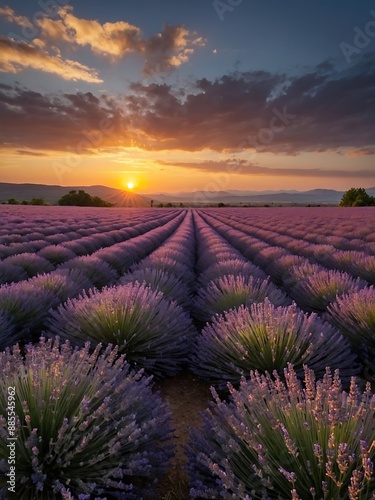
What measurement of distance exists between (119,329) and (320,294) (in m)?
2.78

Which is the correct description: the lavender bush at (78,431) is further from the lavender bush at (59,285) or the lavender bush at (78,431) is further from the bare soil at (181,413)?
the lavender bush at (59,285)

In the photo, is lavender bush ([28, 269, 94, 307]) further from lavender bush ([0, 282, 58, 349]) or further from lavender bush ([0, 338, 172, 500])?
lavender bush ([0, 338, 172, 500])

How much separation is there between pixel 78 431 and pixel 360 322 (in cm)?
281

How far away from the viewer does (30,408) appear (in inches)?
71.2

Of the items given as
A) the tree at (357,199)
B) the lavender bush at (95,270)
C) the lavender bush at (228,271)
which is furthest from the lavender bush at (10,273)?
the tree at (357,199)

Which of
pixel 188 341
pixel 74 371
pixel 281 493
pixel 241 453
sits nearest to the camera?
pixel 281 493

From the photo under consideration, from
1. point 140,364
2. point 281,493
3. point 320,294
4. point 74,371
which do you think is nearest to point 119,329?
point 140,364

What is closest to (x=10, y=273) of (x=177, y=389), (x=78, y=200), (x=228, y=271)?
(x=228, y=271)

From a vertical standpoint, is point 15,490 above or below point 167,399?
above

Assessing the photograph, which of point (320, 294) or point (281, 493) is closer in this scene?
point (281, 493)

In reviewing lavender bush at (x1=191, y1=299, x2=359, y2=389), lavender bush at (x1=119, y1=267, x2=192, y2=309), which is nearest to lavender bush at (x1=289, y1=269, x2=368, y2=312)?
lavender bush at (x1=119, y1=267, x2=192, y2=309)

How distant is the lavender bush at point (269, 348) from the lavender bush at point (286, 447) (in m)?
0.98

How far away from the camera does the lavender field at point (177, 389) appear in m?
1.56

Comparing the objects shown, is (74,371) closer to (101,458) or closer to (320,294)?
(101,458)
